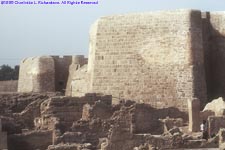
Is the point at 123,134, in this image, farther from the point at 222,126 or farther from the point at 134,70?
the point at 134,70

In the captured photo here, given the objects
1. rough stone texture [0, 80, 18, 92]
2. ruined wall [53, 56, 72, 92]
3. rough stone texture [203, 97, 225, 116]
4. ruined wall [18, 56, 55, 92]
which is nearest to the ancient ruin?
rough stone texture [203, 97, 225, 116]

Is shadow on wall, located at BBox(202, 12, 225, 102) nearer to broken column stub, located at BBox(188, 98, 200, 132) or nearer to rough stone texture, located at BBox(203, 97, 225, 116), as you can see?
rough stone texture, located at BBox(203, 97, 225, 116)

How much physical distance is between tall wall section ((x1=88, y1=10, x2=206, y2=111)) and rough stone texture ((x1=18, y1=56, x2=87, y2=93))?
19.1 ft

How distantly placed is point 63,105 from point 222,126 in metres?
4.54

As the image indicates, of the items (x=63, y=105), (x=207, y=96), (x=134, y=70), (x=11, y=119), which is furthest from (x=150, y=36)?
(x=11, y=119)

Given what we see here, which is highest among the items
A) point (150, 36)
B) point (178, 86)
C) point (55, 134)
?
point (150, 36)

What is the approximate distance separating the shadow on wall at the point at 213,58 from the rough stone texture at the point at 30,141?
28.2 feet

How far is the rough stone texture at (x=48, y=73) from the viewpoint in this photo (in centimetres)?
3070

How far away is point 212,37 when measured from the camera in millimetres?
25203

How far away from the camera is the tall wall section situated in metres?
23.9

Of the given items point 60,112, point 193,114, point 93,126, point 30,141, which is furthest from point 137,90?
point 30,141

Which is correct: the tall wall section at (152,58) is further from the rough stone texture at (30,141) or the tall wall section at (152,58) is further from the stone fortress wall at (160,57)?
the rough stone texture at (30,141)

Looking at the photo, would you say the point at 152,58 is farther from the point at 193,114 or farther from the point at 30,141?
the point at 30,141

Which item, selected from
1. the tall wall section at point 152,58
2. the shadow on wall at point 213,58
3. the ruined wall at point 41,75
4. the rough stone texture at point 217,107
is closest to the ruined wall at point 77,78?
the ruined wall at point 41,75
